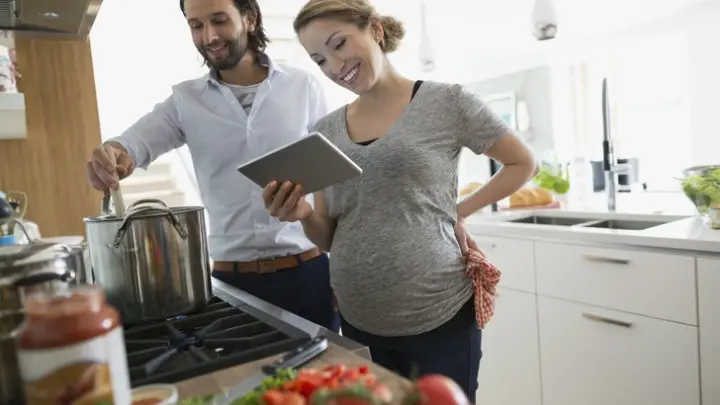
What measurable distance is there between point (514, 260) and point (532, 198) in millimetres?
528

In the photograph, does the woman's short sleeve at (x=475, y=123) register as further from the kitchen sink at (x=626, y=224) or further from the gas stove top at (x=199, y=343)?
the kitchen sink at (x=626, y=224)

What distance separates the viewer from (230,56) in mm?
1242

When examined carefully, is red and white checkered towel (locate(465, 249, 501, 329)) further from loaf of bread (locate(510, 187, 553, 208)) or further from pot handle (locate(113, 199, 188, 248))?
loaf of bread (locate(510, 187, 553, 208))

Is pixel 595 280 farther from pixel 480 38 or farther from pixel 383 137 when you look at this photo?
pixel 480 38

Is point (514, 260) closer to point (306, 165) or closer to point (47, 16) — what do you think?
point (306, 165)

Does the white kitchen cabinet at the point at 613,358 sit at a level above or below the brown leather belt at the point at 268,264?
below

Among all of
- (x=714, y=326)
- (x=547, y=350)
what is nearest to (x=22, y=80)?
(x=547, y=350)

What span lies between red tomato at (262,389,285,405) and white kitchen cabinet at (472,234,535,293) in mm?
1530

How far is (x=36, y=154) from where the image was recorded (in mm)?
1836

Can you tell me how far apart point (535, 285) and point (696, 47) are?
154 cm

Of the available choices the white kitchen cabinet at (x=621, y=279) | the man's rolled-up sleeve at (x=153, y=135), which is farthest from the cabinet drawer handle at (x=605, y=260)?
the man's rolled-up sleeve at (x=153, y=135)

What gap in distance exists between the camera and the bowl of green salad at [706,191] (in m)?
1.57

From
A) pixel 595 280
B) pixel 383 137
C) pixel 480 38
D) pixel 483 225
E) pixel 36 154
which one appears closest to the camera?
pixel 383 137

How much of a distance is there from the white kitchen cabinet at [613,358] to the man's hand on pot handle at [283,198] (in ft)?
3.81
